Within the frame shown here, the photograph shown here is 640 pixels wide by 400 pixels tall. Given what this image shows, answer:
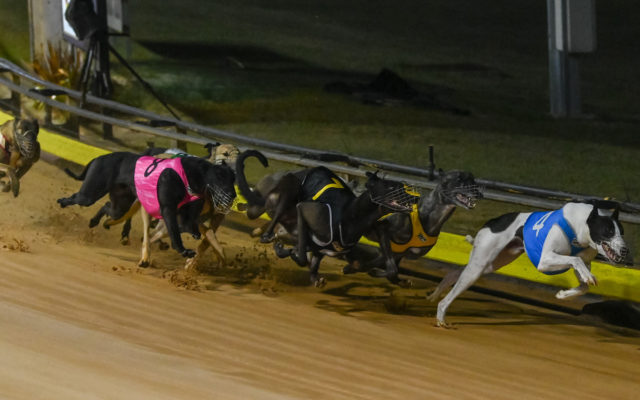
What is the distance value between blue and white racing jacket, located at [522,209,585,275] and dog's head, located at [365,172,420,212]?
729 millimetres

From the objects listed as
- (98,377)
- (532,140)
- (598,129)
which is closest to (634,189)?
(532,140)

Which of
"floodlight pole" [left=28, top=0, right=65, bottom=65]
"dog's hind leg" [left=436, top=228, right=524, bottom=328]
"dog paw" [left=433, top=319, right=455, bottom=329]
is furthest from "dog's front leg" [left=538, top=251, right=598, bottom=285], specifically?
"floodlight pole" [left=28, top=0, right=65, bottom=65]

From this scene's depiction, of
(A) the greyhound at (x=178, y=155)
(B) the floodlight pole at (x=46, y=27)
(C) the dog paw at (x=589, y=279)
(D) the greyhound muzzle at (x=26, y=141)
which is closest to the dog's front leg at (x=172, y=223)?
(A) the greyhound at (x=178, y=155)

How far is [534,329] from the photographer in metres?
7.29

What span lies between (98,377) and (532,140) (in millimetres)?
11388

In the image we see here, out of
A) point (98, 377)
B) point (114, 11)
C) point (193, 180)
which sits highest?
point (114, 11)

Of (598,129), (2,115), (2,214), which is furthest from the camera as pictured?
(598,129)

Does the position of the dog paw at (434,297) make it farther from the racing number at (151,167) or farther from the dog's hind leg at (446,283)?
the racing number at (151,167)

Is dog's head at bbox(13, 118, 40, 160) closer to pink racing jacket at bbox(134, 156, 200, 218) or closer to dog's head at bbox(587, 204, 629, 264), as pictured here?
pink racing jacket at bbox(134, 156, 200, 218)

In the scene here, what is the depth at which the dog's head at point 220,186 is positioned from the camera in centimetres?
729

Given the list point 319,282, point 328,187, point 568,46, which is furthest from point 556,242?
point 568,46

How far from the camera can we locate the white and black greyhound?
254 inches

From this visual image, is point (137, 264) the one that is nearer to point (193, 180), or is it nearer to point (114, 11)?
point (193, 180)

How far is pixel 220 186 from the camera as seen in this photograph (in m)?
7.30
